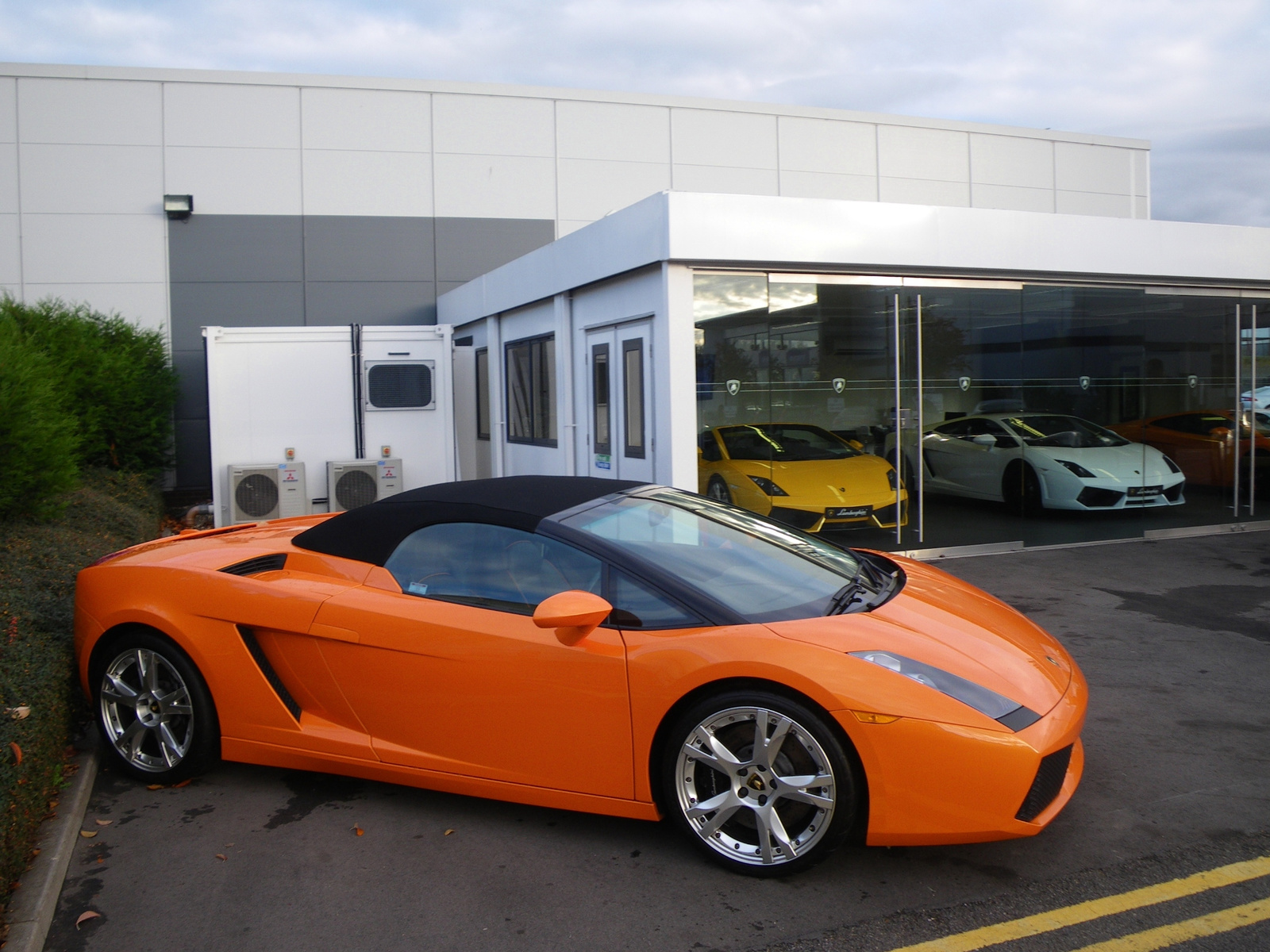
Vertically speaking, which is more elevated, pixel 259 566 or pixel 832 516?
pixel 259 566

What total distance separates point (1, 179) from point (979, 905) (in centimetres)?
1730

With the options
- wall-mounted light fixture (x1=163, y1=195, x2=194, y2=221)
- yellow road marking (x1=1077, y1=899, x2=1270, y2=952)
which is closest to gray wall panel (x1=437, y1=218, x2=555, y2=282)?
wall-mounted light fixture (x1=163, y1=195, x2=194, y2=221)

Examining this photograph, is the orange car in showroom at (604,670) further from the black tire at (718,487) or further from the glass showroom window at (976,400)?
the glass showroom window at (976,400)

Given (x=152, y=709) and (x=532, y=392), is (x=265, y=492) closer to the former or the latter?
(x=532, y=392)

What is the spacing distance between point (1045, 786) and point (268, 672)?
9.44ft

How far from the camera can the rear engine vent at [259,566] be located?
4.12 metres

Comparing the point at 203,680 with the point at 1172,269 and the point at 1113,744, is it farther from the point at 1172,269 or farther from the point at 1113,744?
the point at 1172,269

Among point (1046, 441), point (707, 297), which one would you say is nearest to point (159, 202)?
point (707, 297)

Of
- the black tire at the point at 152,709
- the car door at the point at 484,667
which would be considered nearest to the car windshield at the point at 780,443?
the car door at the point at 484,667

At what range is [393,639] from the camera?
3678mm

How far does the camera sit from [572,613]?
3.26m

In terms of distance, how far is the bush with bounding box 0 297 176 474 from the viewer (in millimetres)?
11266

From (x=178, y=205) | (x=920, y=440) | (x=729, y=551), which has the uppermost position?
(x=178, y=205)

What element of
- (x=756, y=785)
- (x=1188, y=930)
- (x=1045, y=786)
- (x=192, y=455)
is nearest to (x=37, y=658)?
(x=756, y=785)
